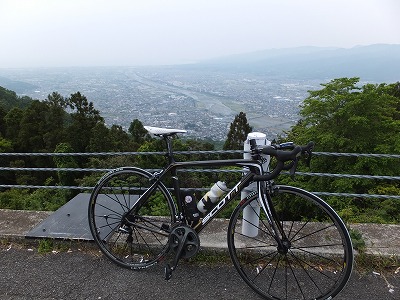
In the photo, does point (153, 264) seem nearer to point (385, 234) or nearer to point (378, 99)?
point (385, 234)

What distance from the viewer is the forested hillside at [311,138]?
18859mm

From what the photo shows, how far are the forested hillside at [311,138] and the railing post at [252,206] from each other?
24.1ft

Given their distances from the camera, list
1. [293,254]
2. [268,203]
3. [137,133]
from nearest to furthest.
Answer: [268,203], [293,254], [137,133]

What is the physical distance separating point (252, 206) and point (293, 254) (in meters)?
0.56

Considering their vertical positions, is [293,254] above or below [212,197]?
below

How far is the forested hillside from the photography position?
18.9m

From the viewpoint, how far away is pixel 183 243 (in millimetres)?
2732

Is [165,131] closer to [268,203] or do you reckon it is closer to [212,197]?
[212,197]

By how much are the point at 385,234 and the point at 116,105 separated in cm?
6103

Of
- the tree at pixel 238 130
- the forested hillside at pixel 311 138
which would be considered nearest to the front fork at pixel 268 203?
the forested hillside at pixel 311 138

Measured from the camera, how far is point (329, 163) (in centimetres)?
2294

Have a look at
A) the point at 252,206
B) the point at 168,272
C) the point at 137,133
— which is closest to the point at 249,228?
the point at 252,206

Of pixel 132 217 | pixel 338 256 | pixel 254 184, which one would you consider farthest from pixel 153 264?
pixel 338 256

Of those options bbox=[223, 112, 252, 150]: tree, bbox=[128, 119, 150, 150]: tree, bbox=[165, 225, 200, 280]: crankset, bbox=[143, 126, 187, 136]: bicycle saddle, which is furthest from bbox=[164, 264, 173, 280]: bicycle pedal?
bbox=[128, 119, 150, 150]: tree
